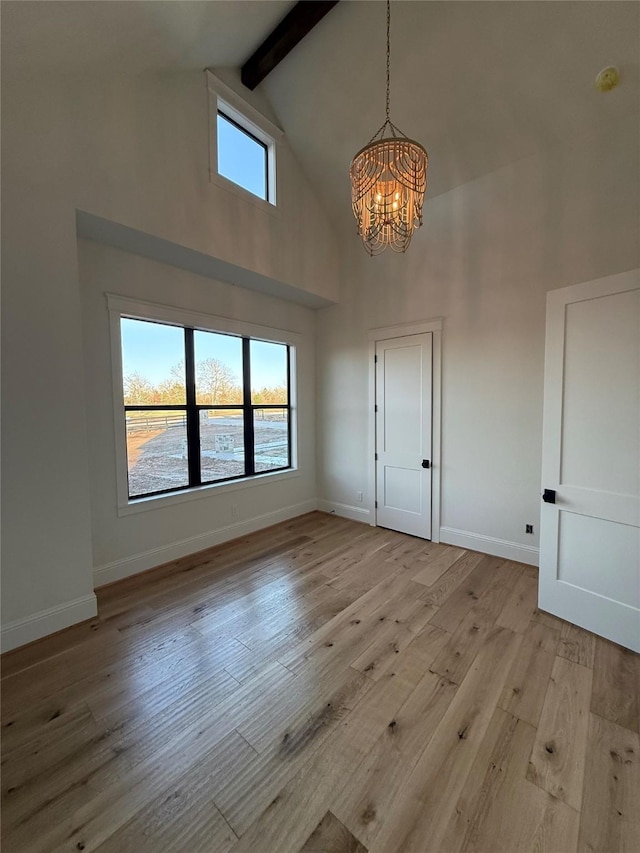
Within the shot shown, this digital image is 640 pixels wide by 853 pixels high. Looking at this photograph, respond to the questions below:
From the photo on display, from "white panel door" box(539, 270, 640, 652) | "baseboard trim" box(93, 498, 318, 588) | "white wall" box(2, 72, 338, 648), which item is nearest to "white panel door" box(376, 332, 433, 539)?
"baseboard trim" box(93, 498, 318, 588)

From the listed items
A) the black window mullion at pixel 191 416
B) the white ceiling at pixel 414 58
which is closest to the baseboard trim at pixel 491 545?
the black window mullion at pixel 191 416

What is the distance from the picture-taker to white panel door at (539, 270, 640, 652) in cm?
212

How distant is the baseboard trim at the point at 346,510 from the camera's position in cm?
446

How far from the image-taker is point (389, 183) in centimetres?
217

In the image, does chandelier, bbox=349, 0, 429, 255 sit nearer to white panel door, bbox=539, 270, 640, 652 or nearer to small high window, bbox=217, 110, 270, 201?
white panel door, bbox=539, 270, 640, 652

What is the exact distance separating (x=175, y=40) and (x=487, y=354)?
3.60 m

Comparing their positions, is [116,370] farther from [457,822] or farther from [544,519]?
[544,519]

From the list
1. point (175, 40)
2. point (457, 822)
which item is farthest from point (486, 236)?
point (457, 822)

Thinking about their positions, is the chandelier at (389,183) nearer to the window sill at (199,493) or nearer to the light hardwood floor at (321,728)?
the light hardwood floor at (321,728)

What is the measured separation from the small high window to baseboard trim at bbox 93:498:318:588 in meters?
3.55

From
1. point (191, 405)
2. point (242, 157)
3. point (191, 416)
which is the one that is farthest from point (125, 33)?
point (191, 416)

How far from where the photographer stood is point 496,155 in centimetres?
320

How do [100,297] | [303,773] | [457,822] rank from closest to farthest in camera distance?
[457,822]
[303,773]
[100,297]

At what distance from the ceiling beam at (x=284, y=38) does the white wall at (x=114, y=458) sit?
1921mm
